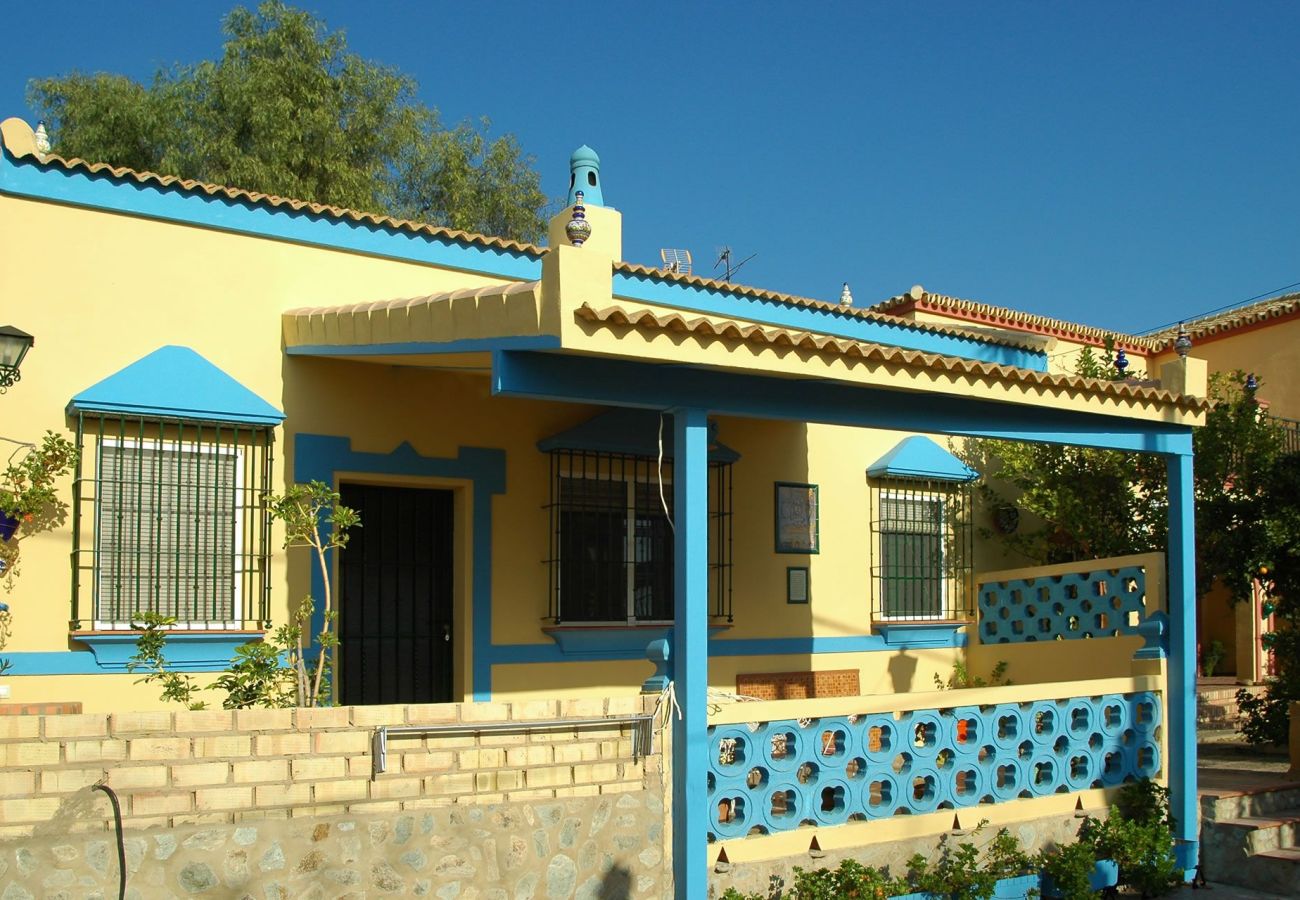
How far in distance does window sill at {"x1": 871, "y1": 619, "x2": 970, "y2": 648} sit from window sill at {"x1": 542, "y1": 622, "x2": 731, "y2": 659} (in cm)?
240

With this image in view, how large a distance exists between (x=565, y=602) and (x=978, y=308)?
9179 mm

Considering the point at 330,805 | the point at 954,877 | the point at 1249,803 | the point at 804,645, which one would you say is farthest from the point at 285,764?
the point at 1249,803

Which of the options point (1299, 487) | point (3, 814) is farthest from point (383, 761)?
point (1299, 487)

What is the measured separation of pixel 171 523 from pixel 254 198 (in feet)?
6.87

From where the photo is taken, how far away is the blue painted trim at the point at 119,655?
7.31 meters

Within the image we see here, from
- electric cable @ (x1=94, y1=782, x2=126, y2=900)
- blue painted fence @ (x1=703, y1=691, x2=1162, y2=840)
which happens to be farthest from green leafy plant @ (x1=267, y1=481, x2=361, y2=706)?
blue painted fence @ (x1=703, y1=691, x2=1162, y2=840)

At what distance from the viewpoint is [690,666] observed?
6934 mm

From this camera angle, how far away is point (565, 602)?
9391 millimetres

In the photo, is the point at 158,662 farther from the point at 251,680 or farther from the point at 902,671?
the point at 902,671

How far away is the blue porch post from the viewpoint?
686 centimetres

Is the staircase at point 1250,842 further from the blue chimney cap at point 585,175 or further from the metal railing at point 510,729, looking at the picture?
the blue chimney cap at point 585,175

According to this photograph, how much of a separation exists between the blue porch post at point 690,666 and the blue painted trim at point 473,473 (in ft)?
7.53

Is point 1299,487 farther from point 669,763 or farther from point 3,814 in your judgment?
point 3,814

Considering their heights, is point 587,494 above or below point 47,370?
below
